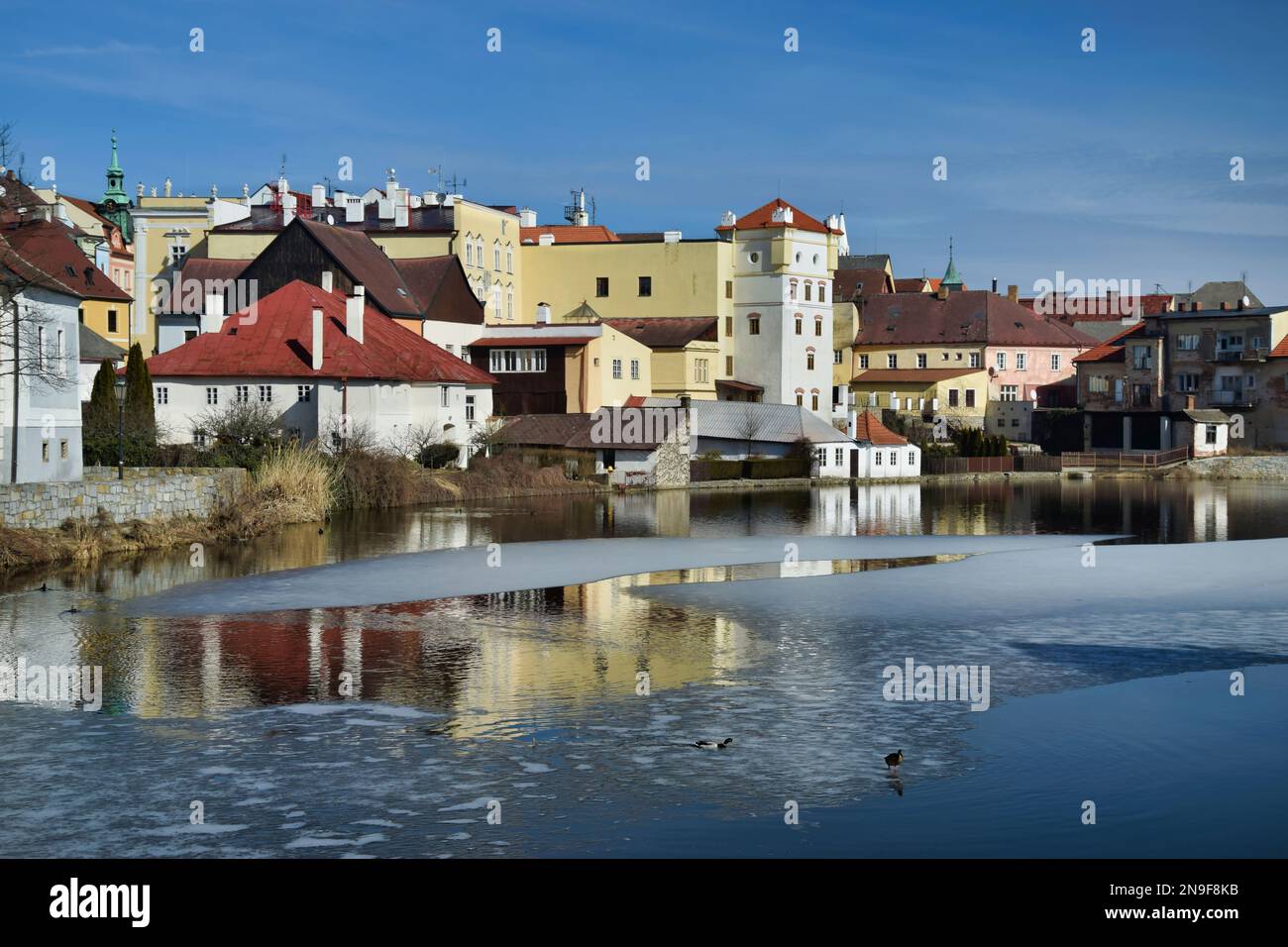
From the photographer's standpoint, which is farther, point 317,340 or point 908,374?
point 908,374

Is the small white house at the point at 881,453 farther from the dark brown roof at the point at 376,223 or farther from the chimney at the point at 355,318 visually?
the chimney at the point at 355,318

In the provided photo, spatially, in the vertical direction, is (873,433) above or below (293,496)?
above

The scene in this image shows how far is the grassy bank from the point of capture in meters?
30.2

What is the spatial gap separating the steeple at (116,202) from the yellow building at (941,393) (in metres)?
60.7

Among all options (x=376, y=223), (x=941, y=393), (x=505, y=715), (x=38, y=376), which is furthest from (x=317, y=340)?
(x=941, y=393)

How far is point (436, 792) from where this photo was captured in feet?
40.9

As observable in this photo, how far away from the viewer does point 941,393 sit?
97.8 meters

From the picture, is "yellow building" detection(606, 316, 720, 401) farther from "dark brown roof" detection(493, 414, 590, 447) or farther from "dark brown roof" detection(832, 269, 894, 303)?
"dark brown roof" detection(832, 269, 894, 303)

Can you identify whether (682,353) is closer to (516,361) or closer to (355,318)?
(516,361)

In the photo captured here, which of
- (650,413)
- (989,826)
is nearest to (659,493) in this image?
(650,413)

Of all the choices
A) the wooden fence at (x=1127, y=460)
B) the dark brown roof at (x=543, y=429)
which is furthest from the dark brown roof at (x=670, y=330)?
the wooden fence at (x=1127, y=460)

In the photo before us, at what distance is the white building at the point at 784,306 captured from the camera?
87938mm

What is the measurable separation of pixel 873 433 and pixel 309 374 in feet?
112
